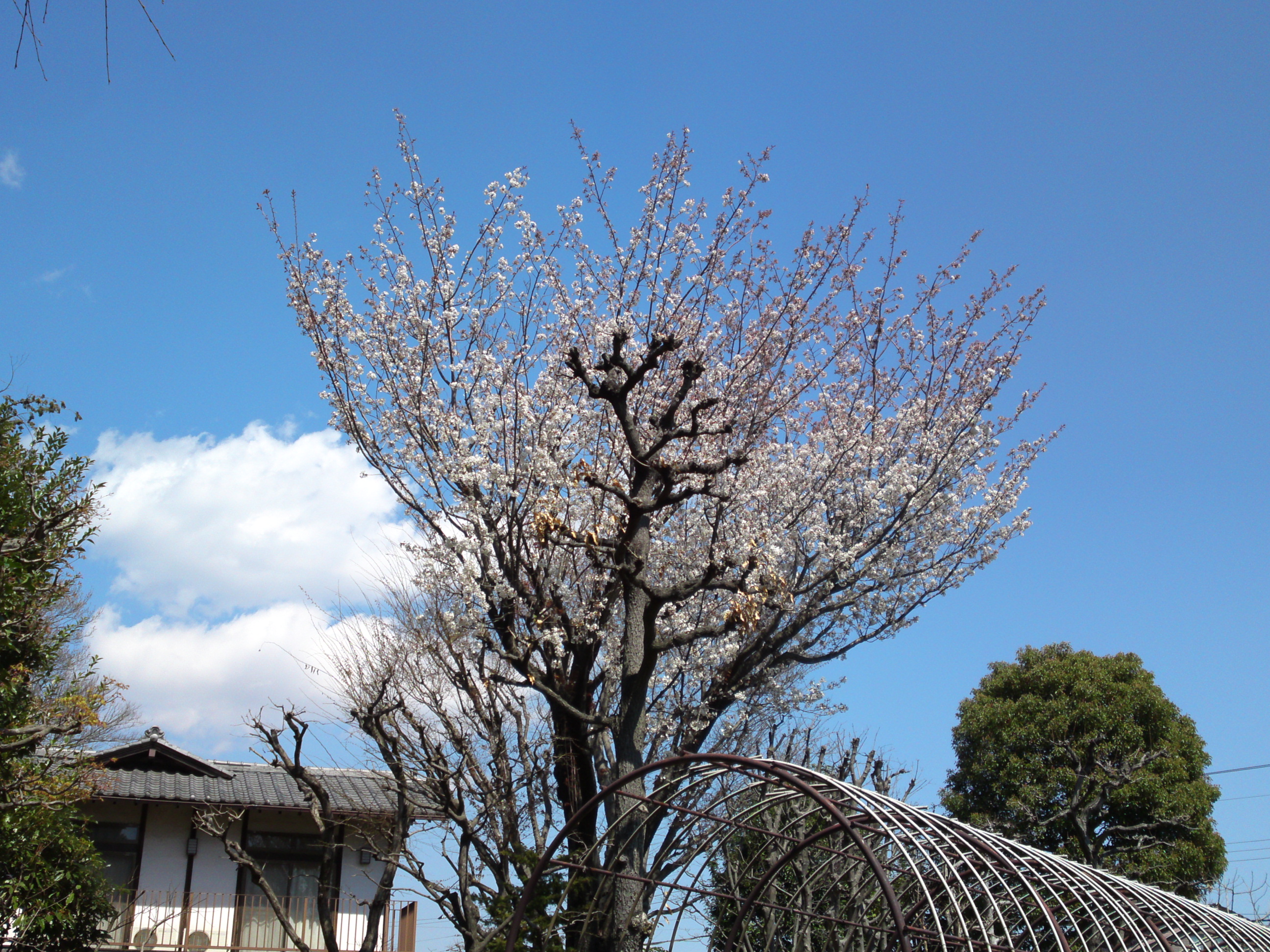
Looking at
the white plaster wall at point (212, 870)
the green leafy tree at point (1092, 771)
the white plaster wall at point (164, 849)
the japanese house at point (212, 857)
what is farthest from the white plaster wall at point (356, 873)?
the green leafy tree at point (1092, 771)

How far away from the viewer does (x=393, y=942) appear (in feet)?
44.3

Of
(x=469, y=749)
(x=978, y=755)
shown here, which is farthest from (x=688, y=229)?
(x=978, y=755)

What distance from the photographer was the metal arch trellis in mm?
5836

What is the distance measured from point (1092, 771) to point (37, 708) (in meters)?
13.1

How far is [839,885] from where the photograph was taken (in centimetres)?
879

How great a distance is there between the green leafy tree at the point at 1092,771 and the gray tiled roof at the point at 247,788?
28.9 feet

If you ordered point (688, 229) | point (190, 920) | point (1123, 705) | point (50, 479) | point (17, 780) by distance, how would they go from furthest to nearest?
point (1123, 705)
point (190, 920)
point (688, 229)
point (50, 479)
point (17, 780)

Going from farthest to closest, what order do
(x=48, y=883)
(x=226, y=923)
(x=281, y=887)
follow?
(x=281, y=887), (x=226, y=923), (x=48, y=883)

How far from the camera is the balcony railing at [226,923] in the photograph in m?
12.7

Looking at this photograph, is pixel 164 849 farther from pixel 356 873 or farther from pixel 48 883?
pixel 48 883

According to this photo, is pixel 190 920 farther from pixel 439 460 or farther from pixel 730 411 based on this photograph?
pixel 730 411

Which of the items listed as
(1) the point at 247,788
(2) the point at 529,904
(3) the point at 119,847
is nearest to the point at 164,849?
(3) the point at 119,847

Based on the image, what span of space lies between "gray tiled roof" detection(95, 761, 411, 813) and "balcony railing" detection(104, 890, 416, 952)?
1289 millimetres

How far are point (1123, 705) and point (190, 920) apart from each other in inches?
540
